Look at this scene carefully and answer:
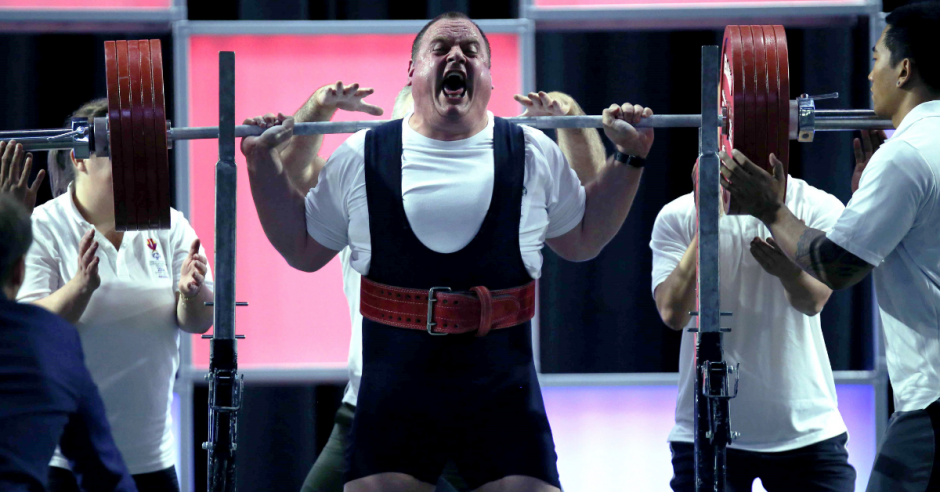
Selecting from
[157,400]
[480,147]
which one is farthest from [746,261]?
[157,400]

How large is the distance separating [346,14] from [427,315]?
5.94ft

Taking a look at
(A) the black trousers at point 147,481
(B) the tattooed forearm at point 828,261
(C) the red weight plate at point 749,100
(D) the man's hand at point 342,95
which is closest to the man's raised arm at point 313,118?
(D) the man's hand at point 342,95

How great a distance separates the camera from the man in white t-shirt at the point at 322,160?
8.13 ft

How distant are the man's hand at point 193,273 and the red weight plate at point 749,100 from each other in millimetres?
1394

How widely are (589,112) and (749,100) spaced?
56.4 inches

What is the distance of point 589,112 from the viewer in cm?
359

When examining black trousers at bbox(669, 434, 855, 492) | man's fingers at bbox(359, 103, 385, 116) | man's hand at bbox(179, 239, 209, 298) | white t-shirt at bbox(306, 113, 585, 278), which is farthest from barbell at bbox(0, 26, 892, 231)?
black trousers at bbox(669, 434, 855, 492)

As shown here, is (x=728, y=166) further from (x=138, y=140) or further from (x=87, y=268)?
(x=87, y=268)

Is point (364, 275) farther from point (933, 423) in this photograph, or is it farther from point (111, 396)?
point (933, 423)

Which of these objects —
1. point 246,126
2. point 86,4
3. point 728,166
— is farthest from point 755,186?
point 86,4

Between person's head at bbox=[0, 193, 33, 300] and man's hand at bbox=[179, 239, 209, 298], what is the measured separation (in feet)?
2.93

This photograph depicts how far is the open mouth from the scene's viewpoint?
2164 millimetres

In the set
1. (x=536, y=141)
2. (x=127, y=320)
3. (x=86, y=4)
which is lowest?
(x=127, y=320)

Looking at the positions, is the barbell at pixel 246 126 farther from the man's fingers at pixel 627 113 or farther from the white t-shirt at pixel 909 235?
the white t-shirt at pixel 909 235
